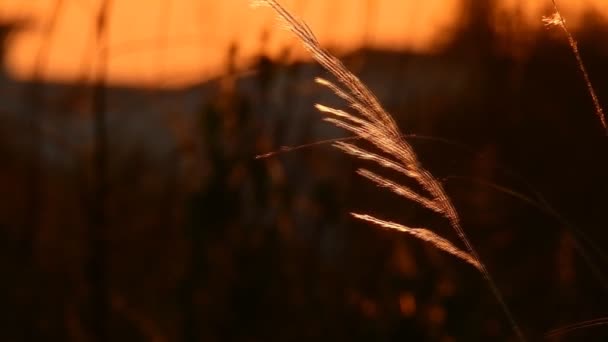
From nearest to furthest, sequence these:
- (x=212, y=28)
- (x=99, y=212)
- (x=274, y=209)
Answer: (x=99, y=212)
(x=274, y=209)
(x=212, y=28)

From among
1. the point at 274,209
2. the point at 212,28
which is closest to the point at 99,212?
the point at 274,209

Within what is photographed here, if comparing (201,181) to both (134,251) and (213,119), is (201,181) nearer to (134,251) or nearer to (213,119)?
(213,119)

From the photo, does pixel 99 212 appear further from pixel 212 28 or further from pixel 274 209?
pixel 212 28

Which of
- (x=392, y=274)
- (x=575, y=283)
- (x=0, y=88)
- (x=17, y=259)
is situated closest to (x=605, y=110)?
(x=575, y=283)

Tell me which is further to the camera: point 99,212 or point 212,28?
point 212,28

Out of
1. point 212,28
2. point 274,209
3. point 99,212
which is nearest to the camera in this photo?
point 99,212
